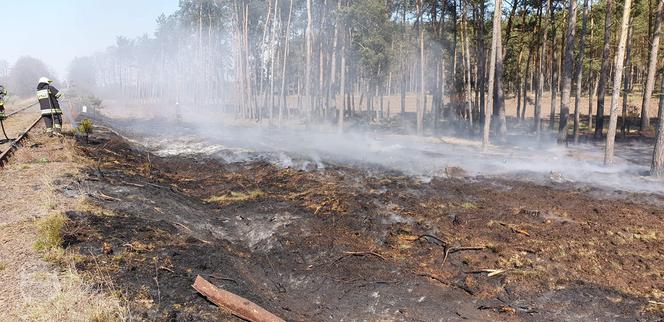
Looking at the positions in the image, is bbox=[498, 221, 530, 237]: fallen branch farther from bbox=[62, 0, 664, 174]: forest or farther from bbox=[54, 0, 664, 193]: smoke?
bbox=[62, 0, 664, 174]: forest

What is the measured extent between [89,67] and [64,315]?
13685 cm

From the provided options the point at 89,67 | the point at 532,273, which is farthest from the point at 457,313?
the point at 89,67

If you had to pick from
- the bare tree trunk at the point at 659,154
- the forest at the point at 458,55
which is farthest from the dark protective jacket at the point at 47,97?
the bare tree trunk at the point at 659,154

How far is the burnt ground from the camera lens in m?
5.31

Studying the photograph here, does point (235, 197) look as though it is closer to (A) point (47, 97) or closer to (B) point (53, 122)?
(A) point (47, 97)

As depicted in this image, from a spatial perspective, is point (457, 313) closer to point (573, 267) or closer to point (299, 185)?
point (573, 267)

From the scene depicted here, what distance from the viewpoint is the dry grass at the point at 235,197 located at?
10.0 metres

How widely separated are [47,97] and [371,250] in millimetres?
10916

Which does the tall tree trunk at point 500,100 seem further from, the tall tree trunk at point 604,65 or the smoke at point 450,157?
the tall tree trunk at point 604,65

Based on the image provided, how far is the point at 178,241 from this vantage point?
20.5 ft

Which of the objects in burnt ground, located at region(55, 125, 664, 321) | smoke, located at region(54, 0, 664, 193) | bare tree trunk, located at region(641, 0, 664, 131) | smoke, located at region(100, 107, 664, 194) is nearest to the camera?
burnt ground, located at region(55, 125, 664, 321)

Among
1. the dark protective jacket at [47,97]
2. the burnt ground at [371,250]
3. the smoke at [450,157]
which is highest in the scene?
the dark protective jacket at [47,97]

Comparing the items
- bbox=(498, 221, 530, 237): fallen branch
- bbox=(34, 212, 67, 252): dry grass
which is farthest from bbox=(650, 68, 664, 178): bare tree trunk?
bbox=(34, 212, 67, 252): dry grass

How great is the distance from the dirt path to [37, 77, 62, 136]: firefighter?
4.80m
